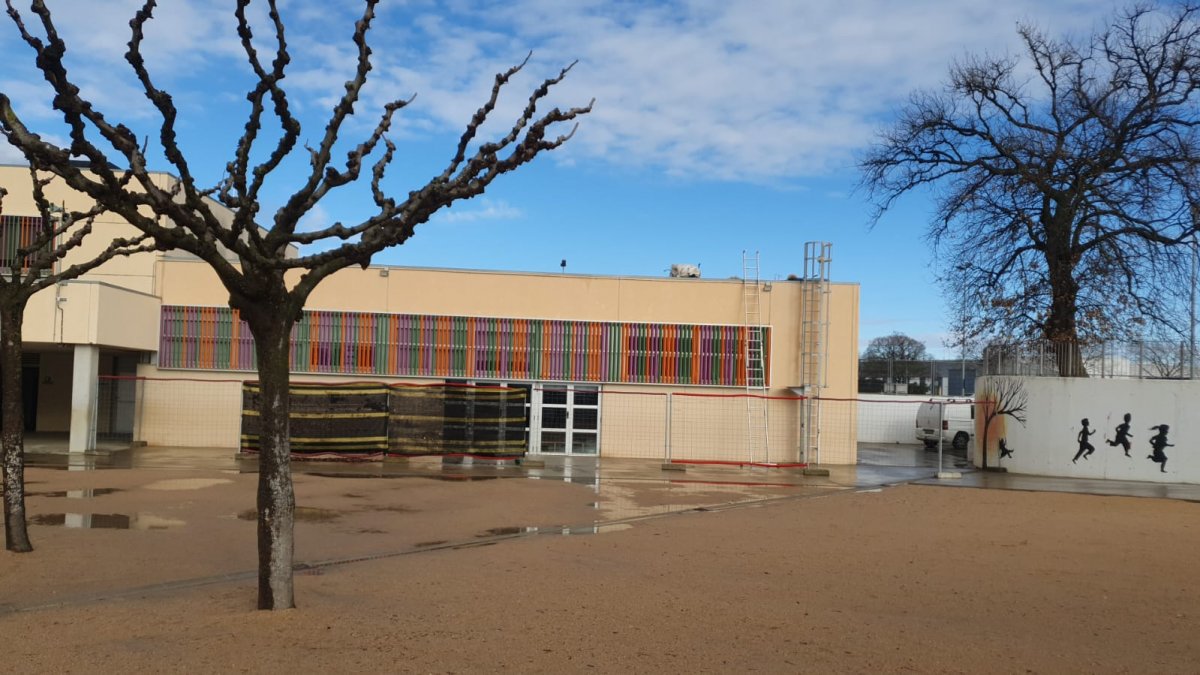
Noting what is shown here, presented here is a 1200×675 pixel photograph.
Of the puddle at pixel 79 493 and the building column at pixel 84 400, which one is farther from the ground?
the building column at pixel 84 400

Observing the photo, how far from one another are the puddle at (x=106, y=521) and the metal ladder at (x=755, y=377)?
15855 millimetres

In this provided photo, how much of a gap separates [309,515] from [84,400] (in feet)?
39.7

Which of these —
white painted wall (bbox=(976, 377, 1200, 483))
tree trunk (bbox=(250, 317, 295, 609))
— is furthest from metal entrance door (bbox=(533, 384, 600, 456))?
tree trunk (bbox=(250, 317, 295, 609))

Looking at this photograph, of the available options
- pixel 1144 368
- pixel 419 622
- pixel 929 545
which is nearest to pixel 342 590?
pixel 419 622

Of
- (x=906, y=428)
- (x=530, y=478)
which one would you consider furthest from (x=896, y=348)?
(x=530, y=478)

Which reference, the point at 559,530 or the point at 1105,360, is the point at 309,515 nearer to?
the point at 559,530

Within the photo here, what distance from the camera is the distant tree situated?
76438mm

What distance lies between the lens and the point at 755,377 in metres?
25.7

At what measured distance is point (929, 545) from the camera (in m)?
11.5

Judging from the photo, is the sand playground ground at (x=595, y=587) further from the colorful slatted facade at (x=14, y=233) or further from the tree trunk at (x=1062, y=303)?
the colorful slatted facade at (x=14, y=233)

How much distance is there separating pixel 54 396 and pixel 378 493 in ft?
61.7

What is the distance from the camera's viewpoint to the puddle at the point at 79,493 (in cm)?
1399

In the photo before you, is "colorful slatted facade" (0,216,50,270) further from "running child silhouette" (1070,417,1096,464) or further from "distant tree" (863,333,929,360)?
"distant tree" (863,333,929,360)

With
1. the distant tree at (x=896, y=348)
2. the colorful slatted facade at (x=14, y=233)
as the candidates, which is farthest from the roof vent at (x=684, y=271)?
the distant tree at (x=896, y=348)
